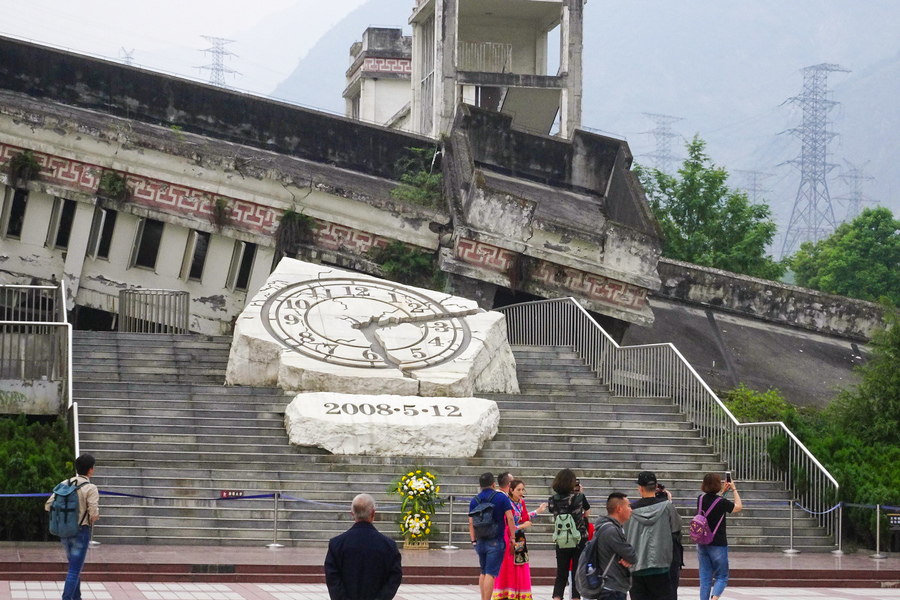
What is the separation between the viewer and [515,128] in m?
30.0

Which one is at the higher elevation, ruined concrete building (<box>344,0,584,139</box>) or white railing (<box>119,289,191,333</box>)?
ruined concrete building (<box>344,0,584,139</box>)

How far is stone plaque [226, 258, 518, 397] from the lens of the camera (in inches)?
749

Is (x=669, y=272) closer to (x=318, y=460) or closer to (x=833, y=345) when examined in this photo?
(x=833, y=345)

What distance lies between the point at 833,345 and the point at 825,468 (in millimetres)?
12926

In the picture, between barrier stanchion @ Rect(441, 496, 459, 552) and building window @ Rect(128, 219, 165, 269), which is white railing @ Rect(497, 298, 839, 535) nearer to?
barrier stanchion @ Rect(441, 496, 459, 552)

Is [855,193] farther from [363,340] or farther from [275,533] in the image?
[275,533]

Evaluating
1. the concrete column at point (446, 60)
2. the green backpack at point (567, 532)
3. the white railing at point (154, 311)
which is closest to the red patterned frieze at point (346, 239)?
the white railing at point (154, 311)

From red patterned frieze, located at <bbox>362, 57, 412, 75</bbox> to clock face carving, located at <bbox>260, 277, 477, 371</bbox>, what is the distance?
104 ft

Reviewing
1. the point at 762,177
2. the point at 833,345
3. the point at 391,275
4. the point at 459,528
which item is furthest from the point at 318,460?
the point at 762,177

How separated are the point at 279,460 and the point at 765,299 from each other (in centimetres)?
1607

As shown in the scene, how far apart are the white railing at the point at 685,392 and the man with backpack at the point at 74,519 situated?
1004cm

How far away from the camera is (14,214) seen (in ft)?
87.4

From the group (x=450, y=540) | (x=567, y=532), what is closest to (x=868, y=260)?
(x=450, y=540)

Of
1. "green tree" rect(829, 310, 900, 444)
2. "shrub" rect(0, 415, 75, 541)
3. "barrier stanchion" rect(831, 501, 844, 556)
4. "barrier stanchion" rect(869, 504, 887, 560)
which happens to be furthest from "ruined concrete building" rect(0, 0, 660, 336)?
"barrier stanchion" rect(869, 504, 887, 560)
